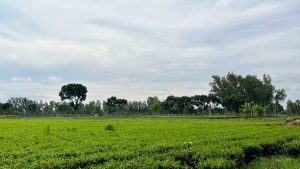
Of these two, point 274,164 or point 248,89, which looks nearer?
point 274,164

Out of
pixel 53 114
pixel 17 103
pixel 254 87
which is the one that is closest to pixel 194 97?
pixel 254 87

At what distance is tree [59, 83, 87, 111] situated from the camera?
508 feet

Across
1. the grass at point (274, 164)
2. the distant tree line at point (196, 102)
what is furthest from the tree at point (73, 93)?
the grass at point (274, 164)

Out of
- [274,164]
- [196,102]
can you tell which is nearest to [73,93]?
[196,102]

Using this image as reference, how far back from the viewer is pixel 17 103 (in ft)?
566

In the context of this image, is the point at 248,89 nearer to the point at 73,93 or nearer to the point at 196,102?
the point at 196,102

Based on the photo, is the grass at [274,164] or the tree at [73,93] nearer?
the grass at [274,164]

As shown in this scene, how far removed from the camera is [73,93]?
510 feet

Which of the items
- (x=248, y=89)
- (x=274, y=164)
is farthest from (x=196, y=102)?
(x=274, y=164)

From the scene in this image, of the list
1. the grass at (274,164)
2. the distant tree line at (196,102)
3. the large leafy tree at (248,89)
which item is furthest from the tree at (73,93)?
the grass at (274,164)

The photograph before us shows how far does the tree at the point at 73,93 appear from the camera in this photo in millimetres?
154750

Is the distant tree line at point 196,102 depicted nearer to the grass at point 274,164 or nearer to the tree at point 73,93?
the tree at point 73,93

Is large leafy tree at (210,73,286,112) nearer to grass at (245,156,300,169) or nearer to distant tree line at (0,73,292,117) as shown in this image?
distant tree line at (0,73,292,117)

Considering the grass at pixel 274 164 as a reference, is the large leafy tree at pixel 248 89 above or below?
above
